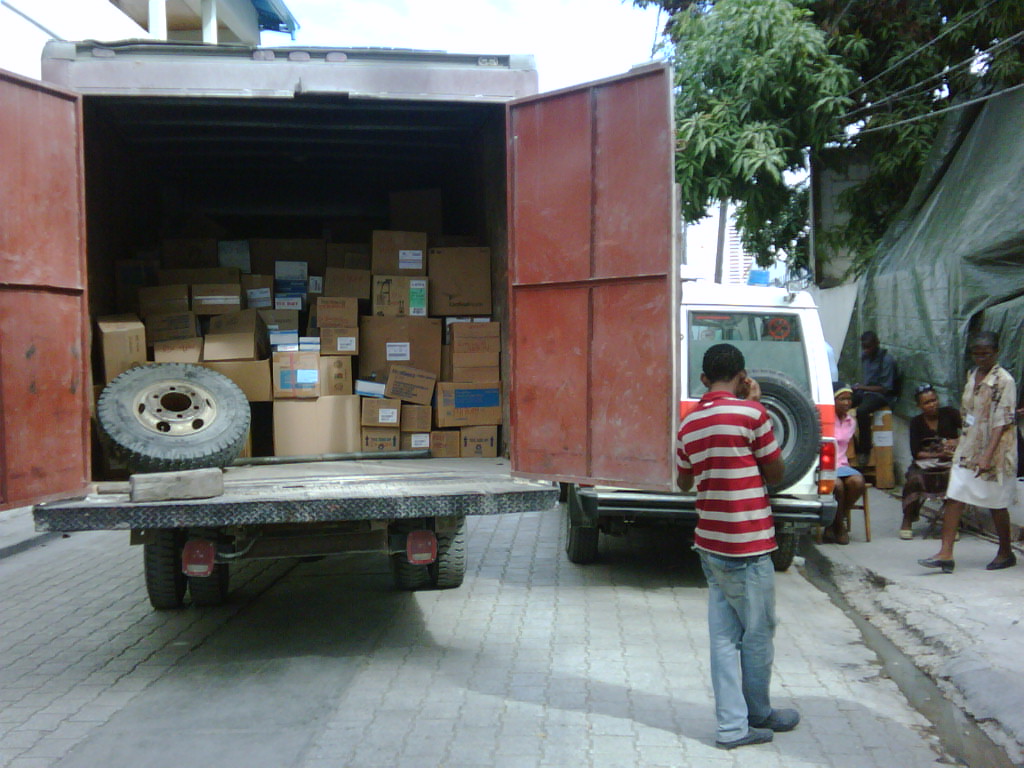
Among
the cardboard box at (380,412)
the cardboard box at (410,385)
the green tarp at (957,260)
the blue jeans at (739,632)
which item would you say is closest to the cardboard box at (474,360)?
the cardboard box at (410,385)

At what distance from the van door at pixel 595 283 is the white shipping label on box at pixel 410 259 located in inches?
92.1

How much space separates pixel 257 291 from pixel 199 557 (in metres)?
3.13

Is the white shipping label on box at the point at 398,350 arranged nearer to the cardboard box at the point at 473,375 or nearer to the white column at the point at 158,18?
the cardboard box at the point at 473,375

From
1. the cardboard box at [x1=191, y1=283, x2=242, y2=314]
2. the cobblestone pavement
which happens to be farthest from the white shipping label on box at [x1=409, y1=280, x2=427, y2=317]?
the cobblestone pavement

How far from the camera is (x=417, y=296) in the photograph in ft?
25.1

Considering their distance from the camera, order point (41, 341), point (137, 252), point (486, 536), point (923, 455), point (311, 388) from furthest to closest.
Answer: point (486, 536), point (923, 455), point (137, 252), point (311, 388), point (41, 341)

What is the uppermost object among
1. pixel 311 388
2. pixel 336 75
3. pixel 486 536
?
pixel 336 75

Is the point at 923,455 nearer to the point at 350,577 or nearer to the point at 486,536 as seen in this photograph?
the point at 486,536

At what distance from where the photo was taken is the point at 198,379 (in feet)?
21.8

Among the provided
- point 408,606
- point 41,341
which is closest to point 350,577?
point 408,606

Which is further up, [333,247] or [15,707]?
[333,247]

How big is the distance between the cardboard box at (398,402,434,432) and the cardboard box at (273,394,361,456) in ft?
1.12

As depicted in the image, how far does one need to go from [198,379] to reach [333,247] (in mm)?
2002

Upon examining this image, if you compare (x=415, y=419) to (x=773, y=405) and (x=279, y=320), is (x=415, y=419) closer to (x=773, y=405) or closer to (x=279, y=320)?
(x=279, y=320)
